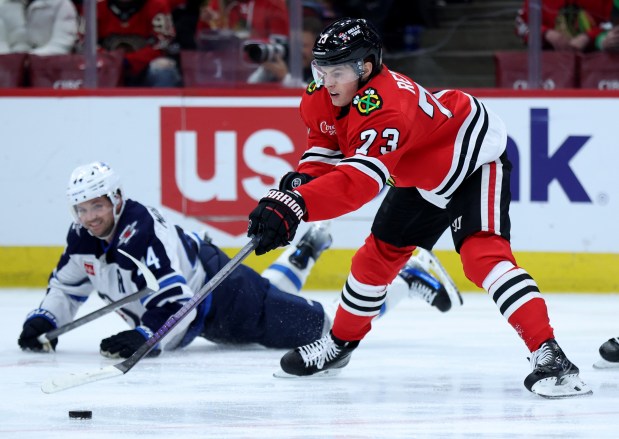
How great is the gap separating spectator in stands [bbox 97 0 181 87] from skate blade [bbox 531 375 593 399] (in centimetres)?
341

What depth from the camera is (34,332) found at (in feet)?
14.7

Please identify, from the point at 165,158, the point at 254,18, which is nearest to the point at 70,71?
the point at 165,158

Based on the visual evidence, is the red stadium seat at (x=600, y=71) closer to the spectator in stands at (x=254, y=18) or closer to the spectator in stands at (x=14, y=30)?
the spectator in stands at (x=254, y=18)

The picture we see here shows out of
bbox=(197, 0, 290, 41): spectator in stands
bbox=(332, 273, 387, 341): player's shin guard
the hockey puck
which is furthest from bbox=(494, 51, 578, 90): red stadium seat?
the hockey puck

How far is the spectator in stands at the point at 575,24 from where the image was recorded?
20.7 ft

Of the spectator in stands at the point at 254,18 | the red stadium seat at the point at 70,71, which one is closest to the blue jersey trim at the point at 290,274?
the spectator in stands at the point at 254,18

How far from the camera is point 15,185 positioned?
6.47 metres

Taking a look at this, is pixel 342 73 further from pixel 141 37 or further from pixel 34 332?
pixel 141 37

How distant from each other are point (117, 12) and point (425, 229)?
3179 mm

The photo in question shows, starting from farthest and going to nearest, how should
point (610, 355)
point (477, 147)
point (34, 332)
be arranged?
1. point (34, 332)
2. point (610, 355)
3. point (477, 147)

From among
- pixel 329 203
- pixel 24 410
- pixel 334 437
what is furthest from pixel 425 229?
pixel 24 410

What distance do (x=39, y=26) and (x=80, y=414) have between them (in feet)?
12.3

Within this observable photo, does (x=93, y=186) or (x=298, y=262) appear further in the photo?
(x=298, y=262)

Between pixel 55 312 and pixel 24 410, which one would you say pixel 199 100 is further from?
pixel 24 410
